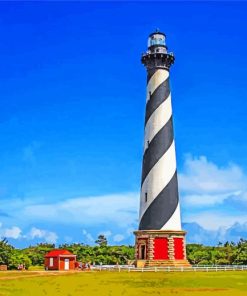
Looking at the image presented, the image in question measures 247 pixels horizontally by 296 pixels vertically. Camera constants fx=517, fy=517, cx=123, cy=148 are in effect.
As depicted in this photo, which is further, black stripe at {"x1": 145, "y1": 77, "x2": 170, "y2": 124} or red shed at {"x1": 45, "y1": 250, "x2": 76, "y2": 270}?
black stripe at {"x1": 145, "y1": 77, "x2": 170, "y2": 124}

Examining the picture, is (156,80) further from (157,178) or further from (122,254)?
(122,254)

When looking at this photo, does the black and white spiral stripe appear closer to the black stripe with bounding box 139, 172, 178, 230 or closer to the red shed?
the black stripe with bounding box 139, 172, 178, 230

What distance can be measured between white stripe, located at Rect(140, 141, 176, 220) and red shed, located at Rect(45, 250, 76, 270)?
7821 millimetres

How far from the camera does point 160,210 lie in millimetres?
44281

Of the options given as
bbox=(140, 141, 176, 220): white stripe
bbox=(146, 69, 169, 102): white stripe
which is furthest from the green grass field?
bbox=(146, 69, 169, 102): white stripe

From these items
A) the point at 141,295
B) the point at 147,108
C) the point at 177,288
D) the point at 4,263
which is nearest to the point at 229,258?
the point at 147,108

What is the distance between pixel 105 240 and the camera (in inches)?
2832

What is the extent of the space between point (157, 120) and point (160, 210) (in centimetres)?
798

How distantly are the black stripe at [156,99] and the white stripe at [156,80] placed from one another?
1.07 ft

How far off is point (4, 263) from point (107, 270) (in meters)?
10.9

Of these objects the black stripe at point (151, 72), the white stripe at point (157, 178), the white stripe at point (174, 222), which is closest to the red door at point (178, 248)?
the white stripe at point (174, 222)

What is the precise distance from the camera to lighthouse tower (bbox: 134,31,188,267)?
43938 mm

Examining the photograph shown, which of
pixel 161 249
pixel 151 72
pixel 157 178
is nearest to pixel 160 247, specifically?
pixel 161 249

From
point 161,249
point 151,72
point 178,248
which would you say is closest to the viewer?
point 161,249
